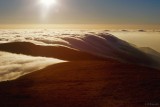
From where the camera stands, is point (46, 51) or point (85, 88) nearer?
point (85, 88)

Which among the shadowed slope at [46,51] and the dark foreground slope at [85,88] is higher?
the shadowed slope at [46,51]

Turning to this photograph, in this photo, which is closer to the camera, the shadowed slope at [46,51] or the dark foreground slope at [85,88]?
the dark foreground slope at [85,88]

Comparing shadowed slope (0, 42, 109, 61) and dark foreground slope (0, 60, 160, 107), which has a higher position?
shadowed slope (0, 42, 109, 61)

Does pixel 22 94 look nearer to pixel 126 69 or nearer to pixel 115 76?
pixel 115 76

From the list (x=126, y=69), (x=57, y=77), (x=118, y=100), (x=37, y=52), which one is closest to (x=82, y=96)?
(x=118, y=100)

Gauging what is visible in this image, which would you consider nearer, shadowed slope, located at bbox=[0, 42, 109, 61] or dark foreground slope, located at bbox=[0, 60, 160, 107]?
dark foreground slope, located at bbox=[0, 60, 160, 107]
